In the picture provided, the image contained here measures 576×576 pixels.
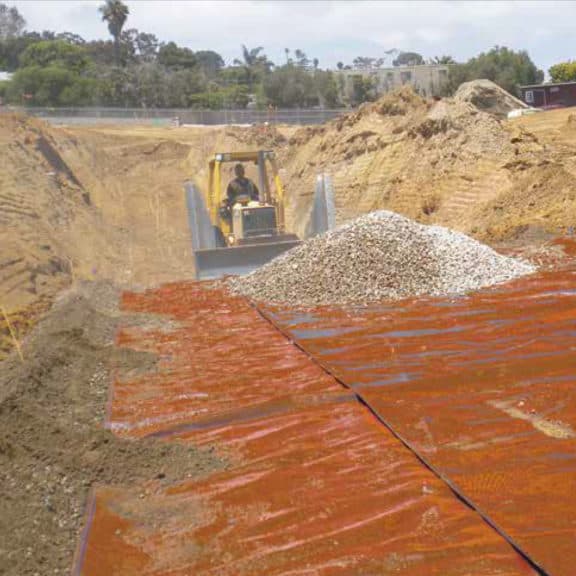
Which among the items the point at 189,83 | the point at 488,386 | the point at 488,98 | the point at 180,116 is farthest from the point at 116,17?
the point at 488,386

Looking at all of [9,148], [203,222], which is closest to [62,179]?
[9,148]

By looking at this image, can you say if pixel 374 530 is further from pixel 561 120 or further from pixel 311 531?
pixel 561 120

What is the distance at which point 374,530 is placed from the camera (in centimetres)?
473

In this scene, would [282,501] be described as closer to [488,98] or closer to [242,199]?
[242,199]

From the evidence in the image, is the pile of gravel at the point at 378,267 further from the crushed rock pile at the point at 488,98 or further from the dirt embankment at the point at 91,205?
the crushed rock pile at the point at 488,98

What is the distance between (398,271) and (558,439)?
695 centimetres

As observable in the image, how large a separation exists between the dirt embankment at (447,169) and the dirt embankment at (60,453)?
11415 millimetres

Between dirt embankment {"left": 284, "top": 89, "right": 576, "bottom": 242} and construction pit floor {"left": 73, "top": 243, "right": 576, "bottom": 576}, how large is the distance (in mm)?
8594

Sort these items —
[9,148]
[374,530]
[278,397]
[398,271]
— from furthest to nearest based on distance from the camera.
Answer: [9,148]
[398,271]
[278,397]
[374,530]

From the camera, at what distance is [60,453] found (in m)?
5.99

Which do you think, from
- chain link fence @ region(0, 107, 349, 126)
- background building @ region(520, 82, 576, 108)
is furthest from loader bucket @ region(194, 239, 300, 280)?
background building @ region(520, 82, 576, 108)

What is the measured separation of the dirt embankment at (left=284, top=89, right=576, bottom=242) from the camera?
60.0ft

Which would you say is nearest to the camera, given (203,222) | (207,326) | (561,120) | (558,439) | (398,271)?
(558,439)

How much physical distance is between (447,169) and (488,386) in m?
14.6
